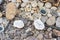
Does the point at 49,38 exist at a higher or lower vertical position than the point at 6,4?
lower

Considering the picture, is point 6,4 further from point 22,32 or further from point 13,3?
point 22,32

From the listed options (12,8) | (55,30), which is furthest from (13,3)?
(55,30)

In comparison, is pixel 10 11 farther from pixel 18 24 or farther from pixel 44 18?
pixel 44 18

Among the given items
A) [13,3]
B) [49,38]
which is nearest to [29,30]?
[49,38]

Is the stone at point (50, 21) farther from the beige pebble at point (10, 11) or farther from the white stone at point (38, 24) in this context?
the beige pebble at point (10, 11)

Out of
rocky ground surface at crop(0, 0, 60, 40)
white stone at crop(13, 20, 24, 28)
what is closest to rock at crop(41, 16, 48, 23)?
rocky ground surface at crop(0, 0, 60, 40)

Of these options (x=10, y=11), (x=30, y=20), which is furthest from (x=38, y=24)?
(x=10, y=11)

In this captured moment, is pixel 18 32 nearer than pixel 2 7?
Yes
